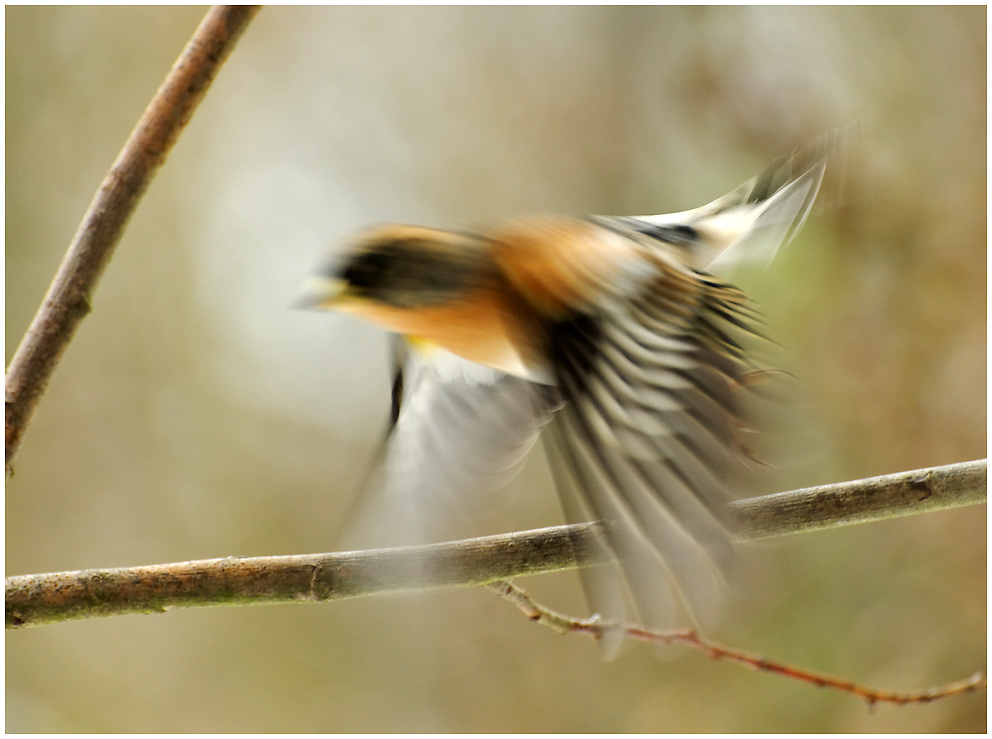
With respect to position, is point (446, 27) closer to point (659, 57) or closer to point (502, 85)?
point (502, 85)

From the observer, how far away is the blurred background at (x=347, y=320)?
4.54ft

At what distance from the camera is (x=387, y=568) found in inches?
23.1

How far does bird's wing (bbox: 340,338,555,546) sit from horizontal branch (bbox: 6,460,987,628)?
7.5 inches

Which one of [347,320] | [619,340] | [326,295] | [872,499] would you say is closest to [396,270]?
[326,295]

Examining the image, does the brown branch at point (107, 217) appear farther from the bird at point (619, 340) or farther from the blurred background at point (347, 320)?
the blurred background at point (347, 320)

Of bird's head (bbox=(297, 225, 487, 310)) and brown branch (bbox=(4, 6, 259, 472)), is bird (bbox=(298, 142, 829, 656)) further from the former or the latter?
brown branch (bbox=(4, 6, 259, 472))

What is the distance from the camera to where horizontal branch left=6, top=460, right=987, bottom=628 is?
559 mm

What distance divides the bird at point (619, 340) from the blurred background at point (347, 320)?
0.70 meters

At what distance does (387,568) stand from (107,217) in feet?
1.14

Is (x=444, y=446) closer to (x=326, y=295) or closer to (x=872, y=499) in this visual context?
(x=326, y=295)

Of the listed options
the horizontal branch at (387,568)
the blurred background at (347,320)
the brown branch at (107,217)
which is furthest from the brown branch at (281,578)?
the blurred background at (347,320)

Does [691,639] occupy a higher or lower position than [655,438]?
lower

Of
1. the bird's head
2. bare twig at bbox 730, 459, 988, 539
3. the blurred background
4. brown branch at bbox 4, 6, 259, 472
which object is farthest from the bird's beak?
the blurred background

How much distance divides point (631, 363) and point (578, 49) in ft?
4.24
